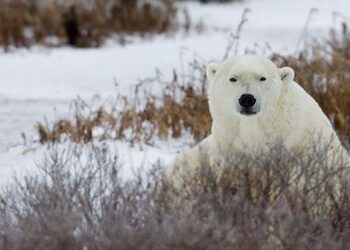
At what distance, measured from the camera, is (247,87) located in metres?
5.01

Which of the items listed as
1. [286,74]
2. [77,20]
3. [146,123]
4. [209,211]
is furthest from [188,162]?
[77,20]

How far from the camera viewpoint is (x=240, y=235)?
410 cm

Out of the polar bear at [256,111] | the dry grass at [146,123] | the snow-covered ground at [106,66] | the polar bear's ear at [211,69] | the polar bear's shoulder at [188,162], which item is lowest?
the snow-covered ground at [106,66]

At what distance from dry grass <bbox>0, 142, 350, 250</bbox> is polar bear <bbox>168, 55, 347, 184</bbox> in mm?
195

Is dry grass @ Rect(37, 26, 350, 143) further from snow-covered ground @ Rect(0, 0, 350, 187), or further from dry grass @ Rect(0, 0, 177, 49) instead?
dry grass @ Rect(0, 0, 177, 49)

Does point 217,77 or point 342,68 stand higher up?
point 217,77

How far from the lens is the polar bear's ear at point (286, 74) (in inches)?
200

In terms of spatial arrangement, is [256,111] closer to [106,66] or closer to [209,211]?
[209,211]

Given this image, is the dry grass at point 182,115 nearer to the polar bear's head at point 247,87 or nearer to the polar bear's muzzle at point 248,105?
the polar bear's head at point 247,87

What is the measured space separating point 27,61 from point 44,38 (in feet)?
5.00

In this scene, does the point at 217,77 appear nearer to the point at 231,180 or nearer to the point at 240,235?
the point at 231,180

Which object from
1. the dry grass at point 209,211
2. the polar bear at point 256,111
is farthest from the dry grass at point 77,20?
the dry grass at point 209,211

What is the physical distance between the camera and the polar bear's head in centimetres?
498

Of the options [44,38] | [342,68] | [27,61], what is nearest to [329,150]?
[342,68]
